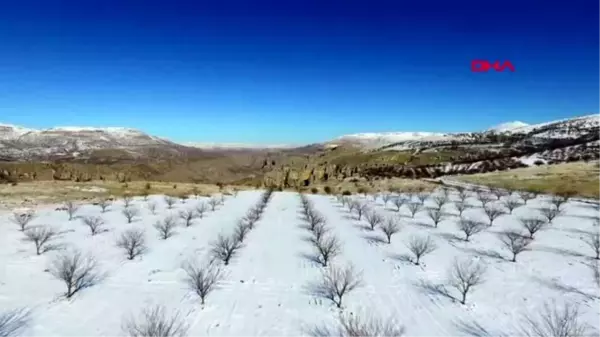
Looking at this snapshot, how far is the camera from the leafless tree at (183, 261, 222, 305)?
20.6 meters

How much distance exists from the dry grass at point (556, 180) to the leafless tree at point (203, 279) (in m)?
61.9

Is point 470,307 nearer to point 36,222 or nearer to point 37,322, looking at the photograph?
point 37,322

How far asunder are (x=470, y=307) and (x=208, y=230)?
27.3 m

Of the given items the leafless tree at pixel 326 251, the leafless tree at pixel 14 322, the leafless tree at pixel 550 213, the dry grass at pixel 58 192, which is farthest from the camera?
the dry grass at pixel 58 192

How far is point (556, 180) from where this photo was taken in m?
76.9

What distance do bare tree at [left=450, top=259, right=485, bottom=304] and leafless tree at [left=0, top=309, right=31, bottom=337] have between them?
70.9ft

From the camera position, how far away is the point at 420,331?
1725 cm

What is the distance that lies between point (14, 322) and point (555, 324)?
987 inches

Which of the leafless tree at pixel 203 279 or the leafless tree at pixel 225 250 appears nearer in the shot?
the leafless tree at pixel 203 279

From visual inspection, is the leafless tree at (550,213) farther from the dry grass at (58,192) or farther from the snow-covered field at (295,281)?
the dry grass at (58,192)

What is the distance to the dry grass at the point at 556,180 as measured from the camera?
66.9m

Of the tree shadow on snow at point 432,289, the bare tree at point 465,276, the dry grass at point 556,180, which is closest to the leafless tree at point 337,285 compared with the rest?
the tree shadow on snow at point 432,289

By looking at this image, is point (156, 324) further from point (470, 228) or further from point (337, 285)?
point (470, 228)

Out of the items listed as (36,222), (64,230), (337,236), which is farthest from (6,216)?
(337,236)
